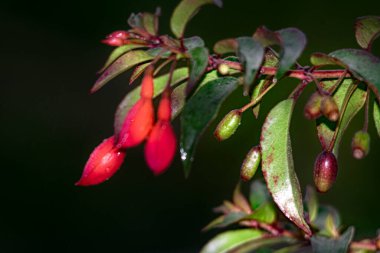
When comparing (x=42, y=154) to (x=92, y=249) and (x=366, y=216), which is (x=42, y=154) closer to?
(x=92, y=249)

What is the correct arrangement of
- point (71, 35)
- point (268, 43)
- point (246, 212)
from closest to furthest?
point (268, 43) → point (246, 212) → point (71, 35)

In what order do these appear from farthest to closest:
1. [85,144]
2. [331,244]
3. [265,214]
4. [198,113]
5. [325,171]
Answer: [85,144], [265,214], [331,244], [325,171], [198,113]

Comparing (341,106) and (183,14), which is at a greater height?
(183,14)

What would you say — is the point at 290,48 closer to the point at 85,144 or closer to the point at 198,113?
the point at 198,113

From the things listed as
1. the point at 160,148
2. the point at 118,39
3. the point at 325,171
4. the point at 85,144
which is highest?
the point at 118,39

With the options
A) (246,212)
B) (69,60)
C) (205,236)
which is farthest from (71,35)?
(246,212)

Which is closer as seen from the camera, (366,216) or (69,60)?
(366,216)

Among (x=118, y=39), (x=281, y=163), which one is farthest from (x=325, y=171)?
(x=118, y=39)

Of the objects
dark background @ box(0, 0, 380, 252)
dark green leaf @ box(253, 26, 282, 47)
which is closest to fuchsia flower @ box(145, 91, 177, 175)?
dark green leaf @ box(253, 26, 282, 47)
